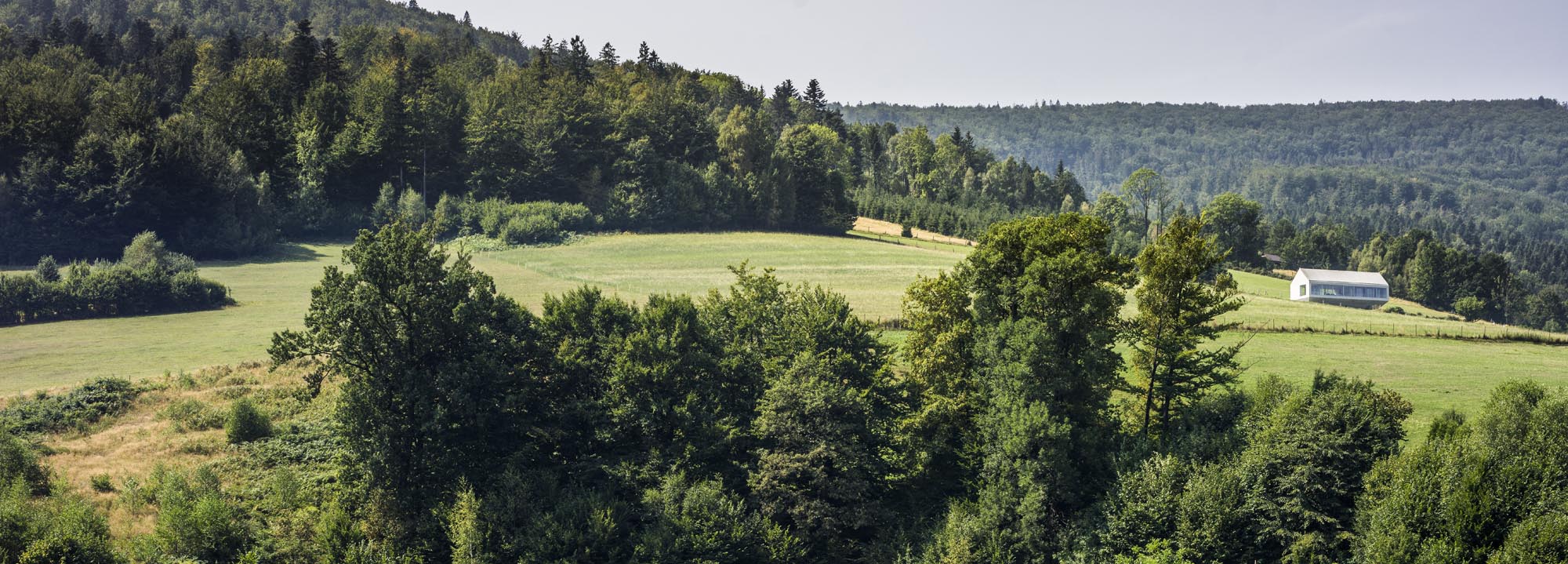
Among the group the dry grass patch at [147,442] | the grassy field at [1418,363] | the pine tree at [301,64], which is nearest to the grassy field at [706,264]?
the dry grass patch at [147,442]

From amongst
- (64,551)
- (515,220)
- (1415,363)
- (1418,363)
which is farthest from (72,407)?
(1418,363)

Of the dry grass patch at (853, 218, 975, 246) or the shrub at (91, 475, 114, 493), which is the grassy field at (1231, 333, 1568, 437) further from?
the dry grass patch at (853, 218, 975, 246)

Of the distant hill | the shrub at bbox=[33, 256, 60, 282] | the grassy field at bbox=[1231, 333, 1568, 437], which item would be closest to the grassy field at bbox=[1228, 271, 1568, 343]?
the grassy field at bbox=[1231, 333, 1568, 437]

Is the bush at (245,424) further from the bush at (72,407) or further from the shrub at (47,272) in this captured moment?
the shrub at (47,272)

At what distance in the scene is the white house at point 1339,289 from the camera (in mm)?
108375

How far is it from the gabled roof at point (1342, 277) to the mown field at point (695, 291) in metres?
12.9

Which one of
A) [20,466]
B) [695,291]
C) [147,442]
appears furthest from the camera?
[695,291]

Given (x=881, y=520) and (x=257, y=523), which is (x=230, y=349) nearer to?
(x=257, y=523)

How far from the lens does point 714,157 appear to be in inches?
4646

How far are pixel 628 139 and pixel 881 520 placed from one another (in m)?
82.4

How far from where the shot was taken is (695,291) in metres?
72.5

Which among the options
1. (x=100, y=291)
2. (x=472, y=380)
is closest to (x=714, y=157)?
(x=100, y=291)

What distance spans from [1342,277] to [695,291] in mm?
84451

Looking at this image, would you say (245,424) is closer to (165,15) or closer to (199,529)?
(199,529)
